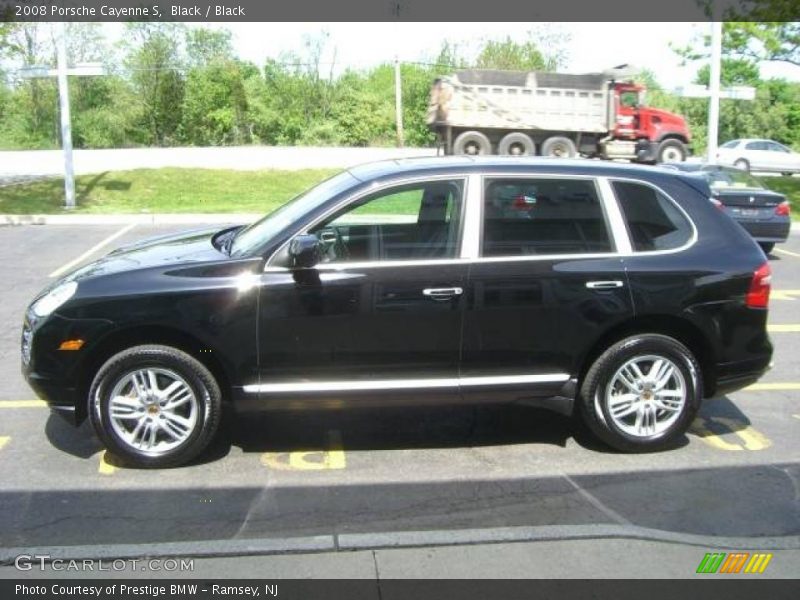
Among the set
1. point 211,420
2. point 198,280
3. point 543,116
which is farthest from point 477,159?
point 543,116

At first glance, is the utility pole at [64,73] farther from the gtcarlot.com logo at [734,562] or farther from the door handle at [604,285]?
the gtcarlot.com logo at [734,562]

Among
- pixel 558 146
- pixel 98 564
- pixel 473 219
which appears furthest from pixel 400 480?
pixel 558 146

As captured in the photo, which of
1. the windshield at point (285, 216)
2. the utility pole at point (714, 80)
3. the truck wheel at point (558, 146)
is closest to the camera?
the windshield at point (285, 216)

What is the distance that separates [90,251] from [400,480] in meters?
9.51

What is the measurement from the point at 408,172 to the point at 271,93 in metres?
41.5

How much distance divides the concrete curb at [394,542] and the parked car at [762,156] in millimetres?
29919

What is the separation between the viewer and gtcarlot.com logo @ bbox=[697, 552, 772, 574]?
11.6ft

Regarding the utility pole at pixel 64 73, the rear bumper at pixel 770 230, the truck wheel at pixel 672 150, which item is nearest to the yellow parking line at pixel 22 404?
the rear bumper at pixel 770 230

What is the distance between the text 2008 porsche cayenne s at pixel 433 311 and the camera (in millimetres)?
4641

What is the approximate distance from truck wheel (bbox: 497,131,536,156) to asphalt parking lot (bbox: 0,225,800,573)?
19251mm

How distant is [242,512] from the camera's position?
4.17 m

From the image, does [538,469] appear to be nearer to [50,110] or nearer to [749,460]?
[749,460]

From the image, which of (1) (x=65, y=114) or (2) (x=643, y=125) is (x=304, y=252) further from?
(2) (x=643, y=125)

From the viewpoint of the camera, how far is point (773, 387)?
6.43 m
